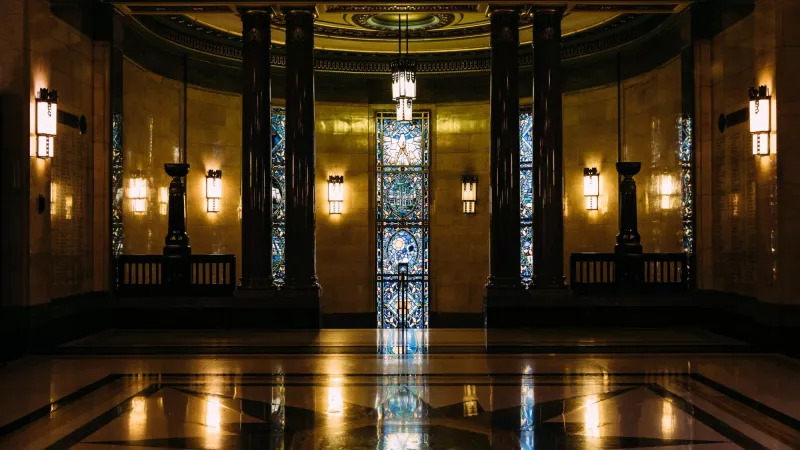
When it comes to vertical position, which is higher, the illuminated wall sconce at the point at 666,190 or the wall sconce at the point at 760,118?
the wall sconce at the point at 760,118

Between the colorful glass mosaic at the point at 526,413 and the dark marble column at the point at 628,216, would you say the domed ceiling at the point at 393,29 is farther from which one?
the colorful glass mosaic at the point at 526,413

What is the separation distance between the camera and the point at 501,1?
1388 cm

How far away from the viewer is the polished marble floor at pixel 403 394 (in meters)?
6.68

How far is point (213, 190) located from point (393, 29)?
5.33 m

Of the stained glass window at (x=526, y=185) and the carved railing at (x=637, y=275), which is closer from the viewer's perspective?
the carved railing at (x=637, y=275)

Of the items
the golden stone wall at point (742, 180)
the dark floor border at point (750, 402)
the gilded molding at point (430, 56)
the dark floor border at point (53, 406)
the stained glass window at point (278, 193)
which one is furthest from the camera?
the stained glass window at point (278, 193)

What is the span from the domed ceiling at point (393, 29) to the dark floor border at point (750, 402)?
23.7 feet

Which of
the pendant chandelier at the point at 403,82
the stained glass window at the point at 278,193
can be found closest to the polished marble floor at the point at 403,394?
the pendant chandelier at the point at 403,82

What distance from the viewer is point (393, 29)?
1845 centimetres

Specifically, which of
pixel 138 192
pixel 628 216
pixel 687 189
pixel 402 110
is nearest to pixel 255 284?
pixel 138 192

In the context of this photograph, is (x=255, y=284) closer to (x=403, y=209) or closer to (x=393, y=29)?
(x=403, y=209)

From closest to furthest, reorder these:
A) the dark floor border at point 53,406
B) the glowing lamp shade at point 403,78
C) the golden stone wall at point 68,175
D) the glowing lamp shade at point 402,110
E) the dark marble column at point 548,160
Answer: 1. the dark floor border at point 53,406
2. the golden stone wall at point 68,175
3. the dark marble column at point 548,160
4. the glowing lamp shade at point 403,78
5. the glowing lamp shade at point 402,110

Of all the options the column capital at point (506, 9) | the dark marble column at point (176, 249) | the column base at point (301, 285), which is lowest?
the column base at point (301, 285)

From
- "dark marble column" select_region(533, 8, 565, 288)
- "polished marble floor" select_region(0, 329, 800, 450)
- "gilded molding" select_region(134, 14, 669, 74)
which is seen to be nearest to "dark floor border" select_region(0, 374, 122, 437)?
"polished marble floor" select_region(0, 329, 800, 450)
